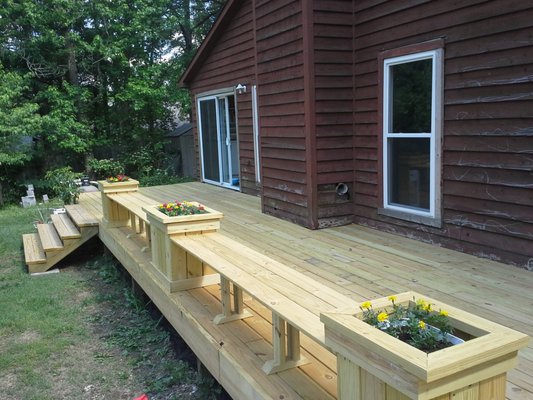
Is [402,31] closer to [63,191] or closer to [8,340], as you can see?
[8,340]

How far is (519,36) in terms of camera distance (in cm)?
346

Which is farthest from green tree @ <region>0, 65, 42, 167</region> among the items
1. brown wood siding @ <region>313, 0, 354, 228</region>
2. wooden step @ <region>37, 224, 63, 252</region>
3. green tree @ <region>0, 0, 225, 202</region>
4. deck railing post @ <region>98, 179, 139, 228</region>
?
brown wood siding @ <region>313, 0, 354, 228</region>

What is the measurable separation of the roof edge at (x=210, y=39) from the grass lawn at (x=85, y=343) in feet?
15.0

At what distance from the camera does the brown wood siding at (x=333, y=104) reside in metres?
4.89

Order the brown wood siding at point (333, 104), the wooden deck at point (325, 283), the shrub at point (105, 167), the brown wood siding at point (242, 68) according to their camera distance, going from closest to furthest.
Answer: the wooden deck at point (325, 283) → the brown wood siding at point (333, 104) → the brown wood siding at point (242, 68) → the shrub at point (105, 167)

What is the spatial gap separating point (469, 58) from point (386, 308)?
276 cm

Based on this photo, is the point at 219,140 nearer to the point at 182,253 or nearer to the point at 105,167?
the point at 182,253

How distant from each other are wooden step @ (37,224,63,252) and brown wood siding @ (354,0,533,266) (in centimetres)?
407

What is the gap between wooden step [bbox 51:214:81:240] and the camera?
6012mm

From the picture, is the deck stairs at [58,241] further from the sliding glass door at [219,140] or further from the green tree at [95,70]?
the green tree at [95,70]

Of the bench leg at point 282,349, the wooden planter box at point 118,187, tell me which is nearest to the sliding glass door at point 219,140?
the wooden planter box at point 118,187

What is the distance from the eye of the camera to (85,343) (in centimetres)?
389

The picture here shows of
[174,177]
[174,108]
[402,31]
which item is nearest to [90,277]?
[402,31]

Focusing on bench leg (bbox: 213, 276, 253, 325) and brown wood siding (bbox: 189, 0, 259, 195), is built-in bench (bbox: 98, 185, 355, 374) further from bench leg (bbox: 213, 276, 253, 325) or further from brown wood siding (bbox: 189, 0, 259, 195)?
brown wood siding (bbox: 189, 0, 259, 195)
